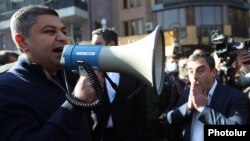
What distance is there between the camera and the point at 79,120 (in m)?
2.09

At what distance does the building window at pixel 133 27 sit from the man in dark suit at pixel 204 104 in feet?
87.2

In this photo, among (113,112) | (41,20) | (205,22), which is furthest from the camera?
(205,22)

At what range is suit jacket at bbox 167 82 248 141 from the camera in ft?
10.8

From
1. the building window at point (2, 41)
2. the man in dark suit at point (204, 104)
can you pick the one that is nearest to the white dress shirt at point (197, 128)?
the man in dark suit at point (204, 104)

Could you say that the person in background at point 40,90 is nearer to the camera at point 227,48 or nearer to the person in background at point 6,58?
the camera at point 227,48

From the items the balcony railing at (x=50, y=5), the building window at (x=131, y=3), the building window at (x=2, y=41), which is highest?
the building window at (x=131, y=3)

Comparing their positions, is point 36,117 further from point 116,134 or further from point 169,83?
point 169,83

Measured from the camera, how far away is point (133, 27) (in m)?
30.8

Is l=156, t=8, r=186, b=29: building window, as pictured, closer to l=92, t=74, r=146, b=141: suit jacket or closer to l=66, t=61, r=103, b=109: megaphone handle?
l=92, t=74, r=146, b=141: suit jacket

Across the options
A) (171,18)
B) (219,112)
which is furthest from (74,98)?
(171,18)

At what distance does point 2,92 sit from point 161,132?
2.54 meters

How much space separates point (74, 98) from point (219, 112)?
5.45 feet

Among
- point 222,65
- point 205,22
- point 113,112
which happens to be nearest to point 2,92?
point 113,112

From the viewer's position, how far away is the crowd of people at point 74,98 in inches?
80.4
